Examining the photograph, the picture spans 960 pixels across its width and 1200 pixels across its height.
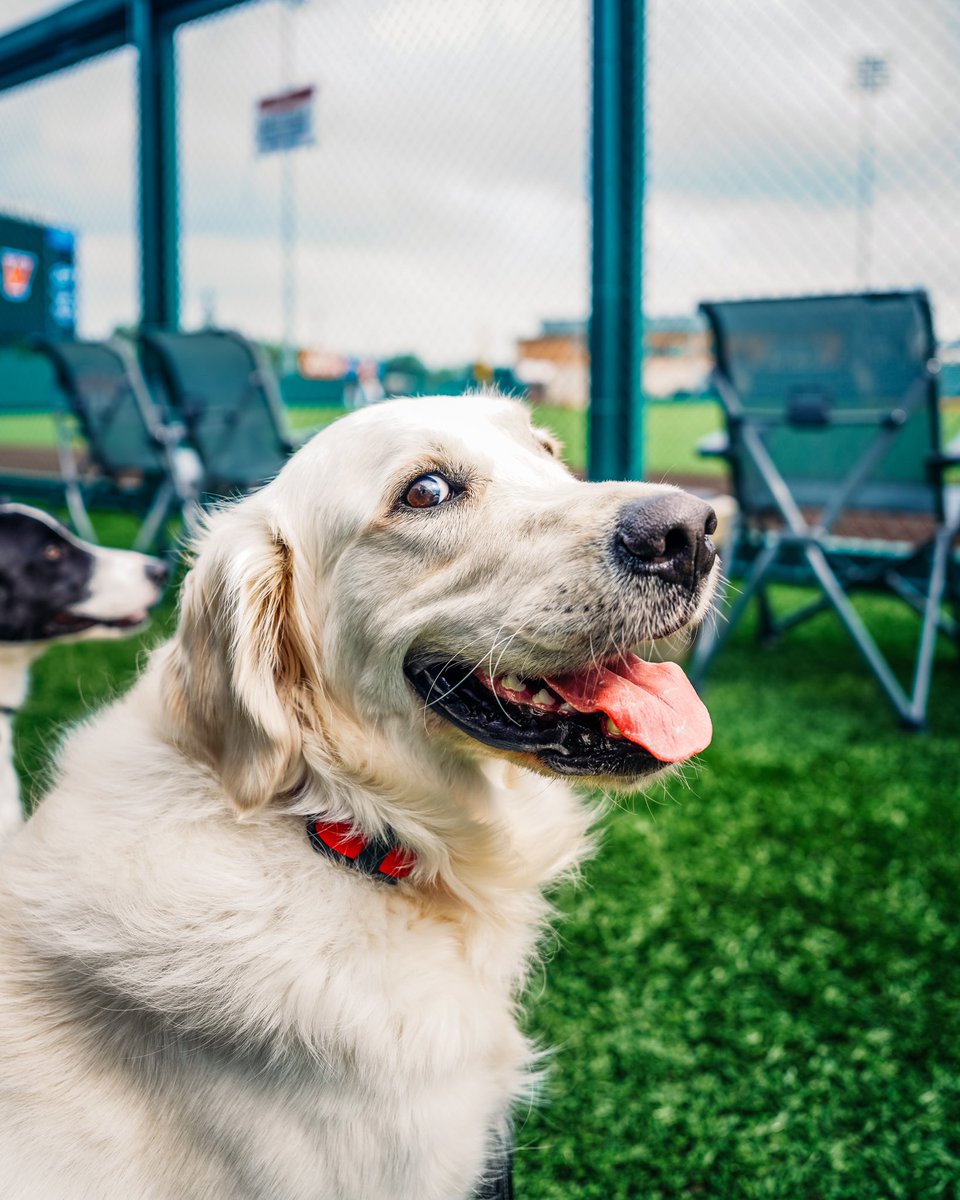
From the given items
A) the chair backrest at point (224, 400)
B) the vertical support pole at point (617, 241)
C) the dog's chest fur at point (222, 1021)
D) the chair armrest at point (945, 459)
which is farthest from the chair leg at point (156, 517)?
the dog's chest fur at point (222, 1021)

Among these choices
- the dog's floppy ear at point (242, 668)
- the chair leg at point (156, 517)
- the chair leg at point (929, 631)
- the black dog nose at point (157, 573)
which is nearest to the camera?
the dog's floppy ear at point (242, 668)

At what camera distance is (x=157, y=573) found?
11.7 feet

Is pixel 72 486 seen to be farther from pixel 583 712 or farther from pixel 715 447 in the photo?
pixel 583 712

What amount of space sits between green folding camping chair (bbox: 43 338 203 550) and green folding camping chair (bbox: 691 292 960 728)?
333 centimetres

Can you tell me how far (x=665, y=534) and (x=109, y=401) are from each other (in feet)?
19.1

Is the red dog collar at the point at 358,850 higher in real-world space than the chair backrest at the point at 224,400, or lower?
lower

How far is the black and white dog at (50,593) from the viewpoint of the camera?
299 centimetres

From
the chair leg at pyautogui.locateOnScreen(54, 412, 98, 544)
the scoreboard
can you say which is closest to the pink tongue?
the chair leg at pyautogui.locateOnScreen(54, 412, 98, 544)

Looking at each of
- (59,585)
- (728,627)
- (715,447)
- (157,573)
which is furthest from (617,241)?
(59,585)

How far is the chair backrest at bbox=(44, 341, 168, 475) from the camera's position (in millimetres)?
5867

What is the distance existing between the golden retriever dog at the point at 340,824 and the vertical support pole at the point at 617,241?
3175 mm

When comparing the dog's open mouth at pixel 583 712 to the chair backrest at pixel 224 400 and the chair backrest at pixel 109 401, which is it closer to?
the chair backrest at pixel 224 400

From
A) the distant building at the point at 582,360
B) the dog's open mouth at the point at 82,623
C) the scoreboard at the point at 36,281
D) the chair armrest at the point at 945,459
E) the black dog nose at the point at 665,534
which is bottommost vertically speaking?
the dog's open mouth at the point at 82,623

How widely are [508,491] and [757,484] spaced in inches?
112
